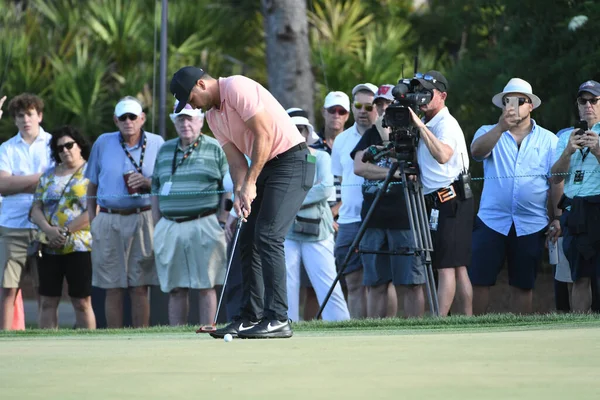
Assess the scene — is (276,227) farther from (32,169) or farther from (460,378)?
(32,169)

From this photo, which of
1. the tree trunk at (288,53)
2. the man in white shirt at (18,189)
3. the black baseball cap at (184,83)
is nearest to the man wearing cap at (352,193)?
the man in white shirt at (18,189)

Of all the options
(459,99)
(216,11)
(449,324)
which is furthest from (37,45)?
(449,324)

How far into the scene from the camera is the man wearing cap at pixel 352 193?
34.9 feet

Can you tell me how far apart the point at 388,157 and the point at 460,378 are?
4751mm

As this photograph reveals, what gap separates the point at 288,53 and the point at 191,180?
5.23 metres

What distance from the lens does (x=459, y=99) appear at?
1493cm

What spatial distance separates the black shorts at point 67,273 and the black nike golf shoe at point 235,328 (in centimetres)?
381

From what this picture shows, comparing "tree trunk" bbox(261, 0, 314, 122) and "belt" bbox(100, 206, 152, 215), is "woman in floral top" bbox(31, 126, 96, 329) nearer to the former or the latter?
"belt" bbox(100, 206, 152, 215)

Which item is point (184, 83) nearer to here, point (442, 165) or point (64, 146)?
point (442, 165)

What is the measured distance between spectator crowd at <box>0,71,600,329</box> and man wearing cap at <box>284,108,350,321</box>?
0.01 m

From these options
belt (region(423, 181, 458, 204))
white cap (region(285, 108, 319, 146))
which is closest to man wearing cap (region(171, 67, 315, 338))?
belt (region(423, 181, 458, 204))

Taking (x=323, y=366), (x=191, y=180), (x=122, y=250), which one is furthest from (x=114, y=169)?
(x=323, y=366)

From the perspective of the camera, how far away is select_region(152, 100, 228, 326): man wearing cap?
424 inches

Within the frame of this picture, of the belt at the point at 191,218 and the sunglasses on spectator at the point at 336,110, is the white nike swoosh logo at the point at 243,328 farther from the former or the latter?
the sunglasses on spectator at the point at 336,110
